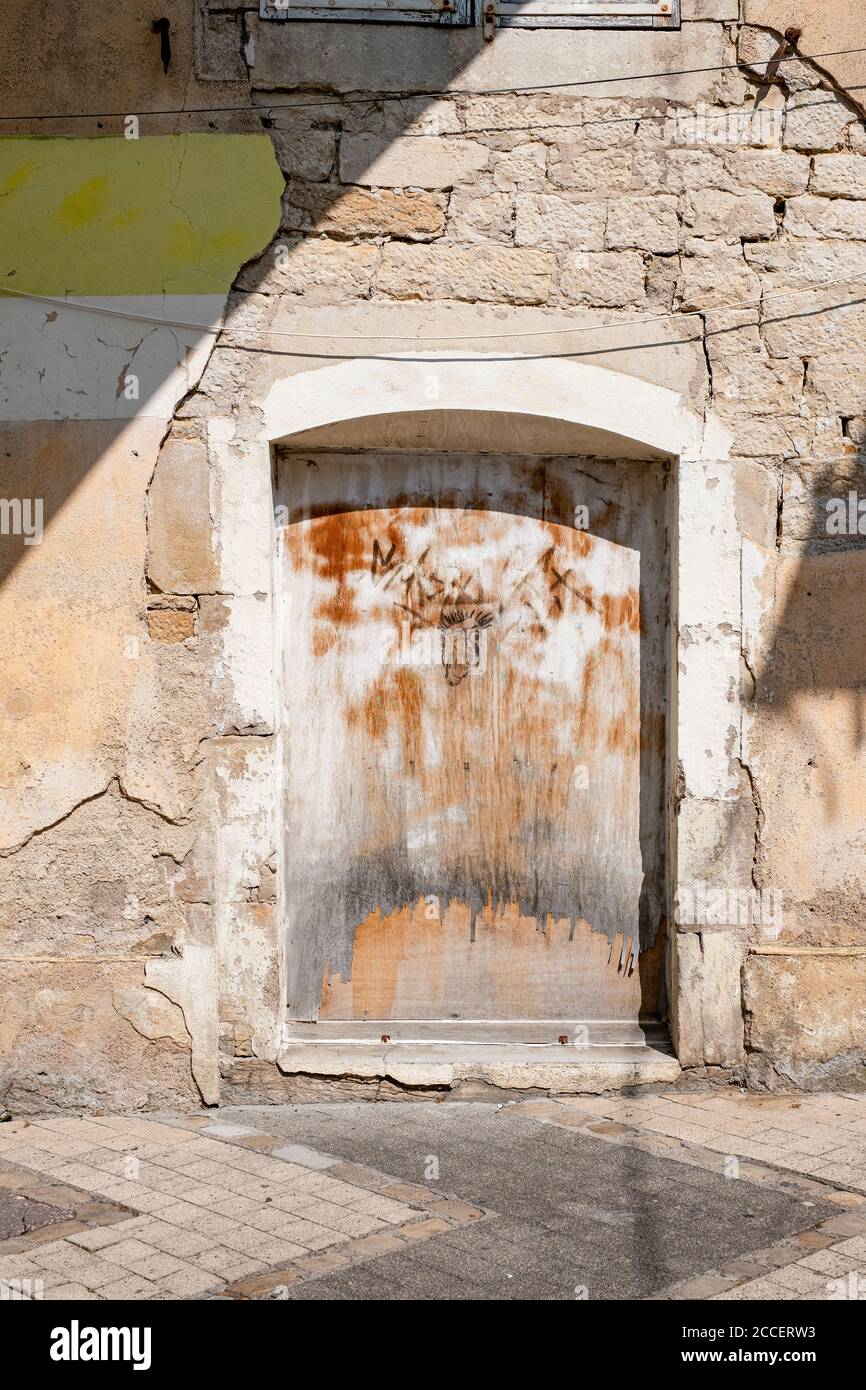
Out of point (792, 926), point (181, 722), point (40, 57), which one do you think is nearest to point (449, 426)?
point (181, 722)

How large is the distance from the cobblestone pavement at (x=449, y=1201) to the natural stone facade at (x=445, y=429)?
334 millimetres

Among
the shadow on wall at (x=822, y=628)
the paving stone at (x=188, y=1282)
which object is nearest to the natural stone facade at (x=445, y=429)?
the shadow on wall at (x=822, y=628)

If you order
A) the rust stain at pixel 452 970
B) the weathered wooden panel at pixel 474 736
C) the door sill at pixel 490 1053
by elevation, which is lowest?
the door sill at pixel 490 1053

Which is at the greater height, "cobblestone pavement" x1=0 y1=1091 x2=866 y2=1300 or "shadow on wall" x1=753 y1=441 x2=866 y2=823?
"shadow on wall" x1=753 y1=441 x2=866 y2=823

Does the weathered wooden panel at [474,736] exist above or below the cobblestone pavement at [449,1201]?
above

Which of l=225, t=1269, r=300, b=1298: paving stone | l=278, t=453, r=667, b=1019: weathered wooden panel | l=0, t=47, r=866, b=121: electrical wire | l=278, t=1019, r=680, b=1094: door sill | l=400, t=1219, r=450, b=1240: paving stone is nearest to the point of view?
l=225, t=1269, r=300, b=1298: paving stone

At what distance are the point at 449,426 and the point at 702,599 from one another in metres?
1.11

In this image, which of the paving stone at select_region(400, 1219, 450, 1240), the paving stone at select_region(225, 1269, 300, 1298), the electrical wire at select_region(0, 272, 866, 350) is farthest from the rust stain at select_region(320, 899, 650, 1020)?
the electrical wire at select_region(0, 272, 866, 350)

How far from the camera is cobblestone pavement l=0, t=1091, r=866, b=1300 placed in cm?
336

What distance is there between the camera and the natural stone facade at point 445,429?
4.59 metres

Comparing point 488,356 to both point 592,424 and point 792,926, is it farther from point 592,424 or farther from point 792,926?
point 792,926

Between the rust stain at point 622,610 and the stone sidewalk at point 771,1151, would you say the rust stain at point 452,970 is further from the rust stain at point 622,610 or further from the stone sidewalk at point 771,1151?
the rust stain at point 622,610

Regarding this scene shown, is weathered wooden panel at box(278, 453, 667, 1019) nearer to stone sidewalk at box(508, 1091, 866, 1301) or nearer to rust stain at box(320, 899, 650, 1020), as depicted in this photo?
rust stain at box(320, 899, 650, 1020)

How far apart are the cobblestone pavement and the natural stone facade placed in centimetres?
33
